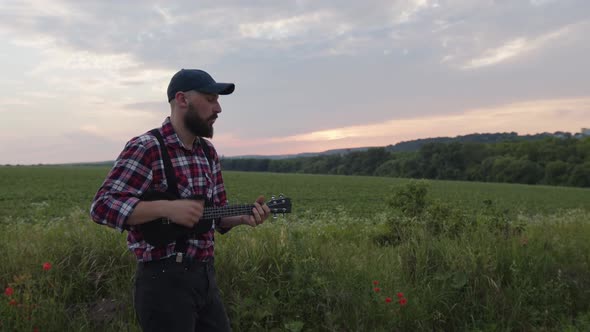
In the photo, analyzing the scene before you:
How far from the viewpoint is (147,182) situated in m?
2.44

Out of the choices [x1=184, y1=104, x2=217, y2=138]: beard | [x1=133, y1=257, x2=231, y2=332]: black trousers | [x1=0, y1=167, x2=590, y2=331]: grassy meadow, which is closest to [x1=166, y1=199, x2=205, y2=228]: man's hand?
[x1=133, y1=257, x2=231, y2=332]: black trousers

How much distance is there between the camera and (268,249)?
186 inches

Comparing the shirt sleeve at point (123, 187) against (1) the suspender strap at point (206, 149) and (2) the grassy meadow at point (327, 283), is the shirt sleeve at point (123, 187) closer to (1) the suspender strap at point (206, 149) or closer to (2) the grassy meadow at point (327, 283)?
(1) the suspender strap at point (206, 149)

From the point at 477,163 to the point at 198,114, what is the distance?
94888 millimetres

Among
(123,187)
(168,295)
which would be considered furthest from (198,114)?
(168,295)

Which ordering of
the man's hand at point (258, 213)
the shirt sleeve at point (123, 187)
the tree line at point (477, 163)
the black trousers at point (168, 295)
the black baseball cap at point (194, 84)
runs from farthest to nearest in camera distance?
1. the tree line at point (477, 163)
2. the man's hand at point (258, 213)
3. the black baseball cap at point (194, 84)
4. the black trousers at point (168, 295)
5. the shirt sleeve at point (123, 187)

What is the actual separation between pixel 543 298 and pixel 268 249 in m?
2.86

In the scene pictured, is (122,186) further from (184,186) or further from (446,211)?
(446,211)

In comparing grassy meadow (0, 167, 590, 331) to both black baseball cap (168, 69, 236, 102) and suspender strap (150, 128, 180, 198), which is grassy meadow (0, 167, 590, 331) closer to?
suspender strap (150, 128, 180, 198)

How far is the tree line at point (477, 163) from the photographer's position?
253 feet

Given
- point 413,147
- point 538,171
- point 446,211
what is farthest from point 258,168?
point 446,211

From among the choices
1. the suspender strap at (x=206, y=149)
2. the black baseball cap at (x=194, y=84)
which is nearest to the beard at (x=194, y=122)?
the black baseball cap at (x=194, y=84)

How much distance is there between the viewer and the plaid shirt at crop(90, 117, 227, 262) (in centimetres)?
232

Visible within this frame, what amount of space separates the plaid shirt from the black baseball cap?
20 cm
